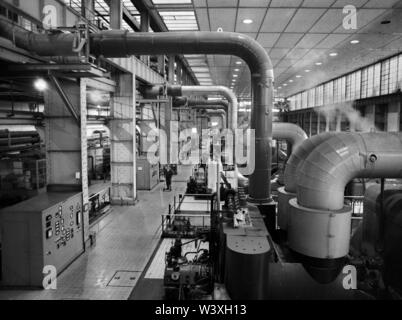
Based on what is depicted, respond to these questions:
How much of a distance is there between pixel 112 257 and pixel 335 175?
21.6ft

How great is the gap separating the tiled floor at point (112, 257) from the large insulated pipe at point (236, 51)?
13.2 feet

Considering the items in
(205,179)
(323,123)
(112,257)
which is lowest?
(112,257)

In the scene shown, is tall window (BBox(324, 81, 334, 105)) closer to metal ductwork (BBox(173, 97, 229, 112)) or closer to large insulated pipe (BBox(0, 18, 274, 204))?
metal ductwork (BBox(173, 97, 229, 112))

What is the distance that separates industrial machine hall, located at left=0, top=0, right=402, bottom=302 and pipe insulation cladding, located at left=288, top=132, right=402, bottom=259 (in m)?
0.03

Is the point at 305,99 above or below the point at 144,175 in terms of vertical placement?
above

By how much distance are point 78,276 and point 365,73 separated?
58.1 feet

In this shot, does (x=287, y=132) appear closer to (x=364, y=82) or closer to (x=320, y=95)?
(x=364, y=82)

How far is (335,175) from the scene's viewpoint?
5734 millimetres

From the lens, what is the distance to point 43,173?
50.2ft

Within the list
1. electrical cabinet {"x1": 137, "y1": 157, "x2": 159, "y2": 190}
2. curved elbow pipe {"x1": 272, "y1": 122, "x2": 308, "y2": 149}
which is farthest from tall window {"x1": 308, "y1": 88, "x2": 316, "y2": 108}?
electrical cabinet {"x1": 137, "y1": 157, "x2": 159, "y2": 190}

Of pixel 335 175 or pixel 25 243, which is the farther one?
pixel 25 243

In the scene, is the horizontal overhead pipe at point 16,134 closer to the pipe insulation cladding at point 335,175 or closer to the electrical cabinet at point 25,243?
the electrical cabinet at point 25,243

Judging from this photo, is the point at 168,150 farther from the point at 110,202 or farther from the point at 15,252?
the point at 15,252

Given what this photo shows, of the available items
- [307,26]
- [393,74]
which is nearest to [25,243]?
[307,26]
